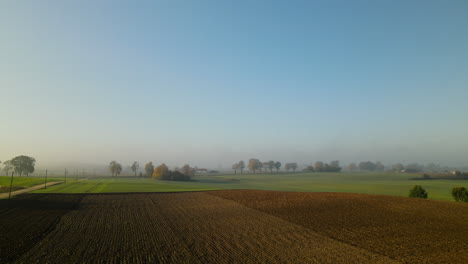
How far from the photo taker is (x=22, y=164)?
4712 inches

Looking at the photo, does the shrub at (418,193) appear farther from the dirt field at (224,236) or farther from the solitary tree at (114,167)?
the solitary tree at (114,167)

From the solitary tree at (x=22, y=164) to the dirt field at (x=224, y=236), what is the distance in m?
121

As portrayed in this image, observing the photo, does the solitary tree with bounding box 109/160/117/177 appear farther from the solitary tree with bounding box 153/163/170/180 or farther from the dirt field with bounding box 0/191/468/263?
the dirt field with bounding box 0/191/468/263

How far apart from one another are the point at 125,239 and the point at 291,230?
1327 centimetres

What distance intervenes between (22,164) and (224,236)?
148385mm

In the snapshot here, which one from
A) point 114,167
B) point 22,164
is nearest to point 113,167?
point 114,167

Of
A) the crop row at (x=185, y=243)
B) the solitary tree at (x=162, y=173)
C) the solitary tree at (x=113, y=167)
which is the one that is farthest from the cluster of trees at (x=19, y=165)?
the crop row at (x=185, y=243)

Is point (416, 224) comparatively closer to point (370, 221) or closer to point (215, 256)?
point (370, 221)

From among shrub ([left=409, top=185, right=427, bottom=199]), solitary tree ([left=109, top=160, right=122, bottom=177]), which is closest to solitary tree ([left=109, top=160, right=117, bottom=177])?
solitary tree ([left=109, top=160, right=122, bottom=177])

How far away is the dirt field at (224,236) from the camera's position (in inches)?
535

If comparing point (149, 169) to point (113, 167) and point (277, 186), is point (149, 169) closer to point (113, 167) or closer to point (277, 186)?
point (113, 167)

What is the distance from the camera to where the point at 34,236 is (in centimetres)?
1708

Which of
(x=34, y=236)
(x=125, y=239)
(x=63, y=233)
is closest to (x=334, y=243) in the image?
(x=125, y=239)

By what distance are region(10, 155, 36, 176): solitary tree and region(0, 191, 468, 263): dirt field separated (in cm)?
12101
